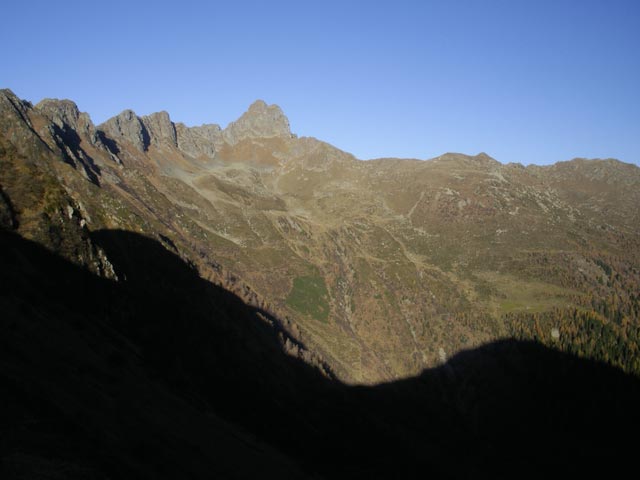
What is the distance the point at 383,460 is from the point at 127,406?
83718mm

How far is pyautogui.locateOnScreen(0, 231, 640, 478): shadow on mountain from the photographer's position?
2250 cm

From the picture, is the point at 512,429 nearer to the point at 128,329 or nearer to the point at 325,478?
the point at 325,478

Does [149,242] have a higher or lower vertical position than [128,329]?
higher

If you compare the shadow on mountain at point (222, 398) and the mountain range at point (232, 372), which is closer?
the shadow on mountain at point (222, 398)

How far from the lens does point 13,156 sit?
178 ft

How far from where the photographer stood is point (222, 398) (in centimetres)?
6325

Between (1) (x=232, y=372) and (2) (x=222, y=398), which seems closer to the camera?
(2) (x=222, y=398)

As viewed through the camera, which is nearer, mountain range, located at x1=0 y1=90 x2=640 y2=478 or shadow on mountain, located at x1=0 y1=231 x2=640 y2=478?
shadow on mountain, located at x1=0 y1=231 x2=640 y2=478

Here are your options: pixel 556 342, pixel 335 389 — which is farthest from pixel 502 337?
pixel 335 389

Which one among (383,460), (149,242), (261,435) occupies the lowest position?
(383,460)

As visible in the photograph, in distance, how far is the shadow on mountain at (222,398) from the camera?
22.5 meters

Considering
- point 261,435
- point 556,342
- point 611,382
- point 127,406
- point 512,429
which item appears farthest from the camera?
point 556,342

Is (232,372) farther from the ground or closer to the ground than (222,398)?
Answer: farther from the ground

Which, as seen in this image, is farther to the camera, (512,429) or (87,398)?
(512,429)
